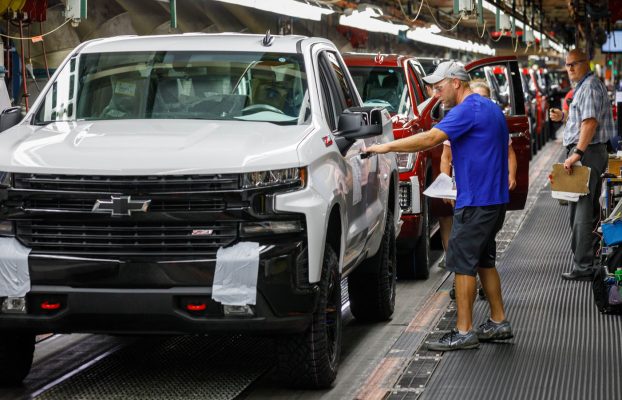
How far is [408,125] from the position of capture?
11766mm

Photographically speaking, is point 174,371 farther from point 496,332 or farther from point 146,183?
point 496,332

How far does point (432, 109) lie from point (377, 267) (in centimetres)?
372

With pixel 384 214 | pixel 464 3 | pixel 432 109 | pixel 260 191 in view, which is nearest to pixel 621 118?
pixel 432 109

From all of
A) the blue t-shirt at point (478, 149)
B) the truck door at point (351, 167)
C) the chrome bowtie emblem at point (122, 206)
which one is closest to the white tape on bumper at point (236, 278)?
the chrome bowtie emblem at point (122, 206)

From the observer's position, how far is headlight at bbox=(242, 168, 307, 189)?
6664mm

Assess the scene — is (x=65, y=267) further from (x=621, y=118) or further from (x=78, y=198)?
(x=621, y=118)

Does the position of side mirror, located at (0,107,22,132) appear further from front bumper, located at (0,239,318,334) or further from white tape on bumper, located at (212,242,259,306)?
white tape on bumper, located at (212,242,259,306)

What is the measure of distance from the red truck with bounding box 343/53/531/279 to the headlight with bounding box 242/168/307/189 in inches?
162

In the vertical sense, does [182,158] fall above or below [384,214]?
above

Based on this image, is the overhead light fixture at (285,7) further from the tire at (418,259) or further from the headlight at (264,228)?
the headlight at (264,228)

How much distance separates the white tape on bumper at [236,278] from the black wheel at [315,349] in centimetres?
58

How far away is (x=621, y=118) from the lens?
12.6 metres

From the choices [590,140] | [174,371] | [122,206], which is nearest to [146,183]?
[122,206]

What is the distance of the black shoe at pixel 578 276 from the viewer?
11.6 meters
